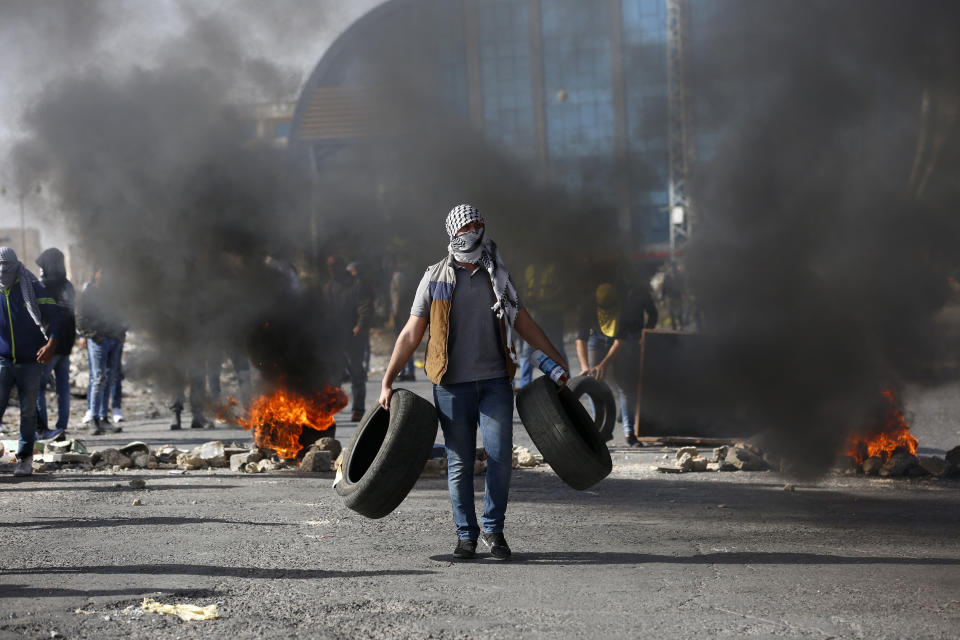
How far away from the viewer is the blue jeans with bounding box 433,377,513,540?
530 centimetres

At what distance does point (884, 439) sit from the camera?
314 inches

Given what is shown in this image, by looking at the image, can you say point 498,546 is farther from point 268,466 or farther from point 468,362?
point 268,466

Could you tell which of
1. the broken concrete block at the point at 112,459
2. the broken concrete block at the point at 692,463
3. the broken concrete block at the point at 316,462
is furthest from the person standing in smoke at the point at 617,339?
the broken concrete block at the point at 112,459

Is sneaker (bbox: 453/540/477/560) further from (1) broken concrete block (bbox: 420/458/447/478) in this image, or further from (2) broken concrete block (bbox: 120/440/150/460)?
(2) broken concrete block (bbox: 120/440/150/460)

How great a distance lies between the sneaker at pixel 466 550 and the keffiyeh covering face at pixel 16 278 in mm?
4836

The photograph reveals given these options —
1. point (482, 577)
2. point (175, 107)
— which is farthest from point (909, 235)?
point (175, 107)

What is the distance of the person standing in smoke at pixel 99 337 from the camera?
11.9m

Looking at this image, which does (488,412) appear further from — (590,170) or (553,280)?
(553,280)

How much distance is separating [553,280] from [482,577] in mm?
7153

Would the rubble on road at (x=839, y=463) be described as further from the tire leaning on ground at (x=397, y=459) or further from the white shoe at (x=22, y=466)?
the white shoe at (x=22, y=466)

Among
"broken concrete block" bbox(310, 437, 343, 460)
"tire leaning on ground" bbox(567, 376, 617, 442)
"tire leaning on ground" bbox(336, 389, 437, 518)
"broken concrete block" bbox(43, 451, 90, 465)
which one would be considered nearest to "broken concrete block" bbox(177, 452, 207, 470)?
"broken concrete block" bbox(43, 451, 90, 465)

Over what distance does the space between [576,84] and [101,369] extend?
6360 mm

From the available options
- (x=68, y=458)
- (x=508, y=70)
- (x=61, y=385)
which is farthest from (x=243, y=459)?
(x=508, y=70)

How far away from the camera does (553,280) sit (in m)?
11.8
